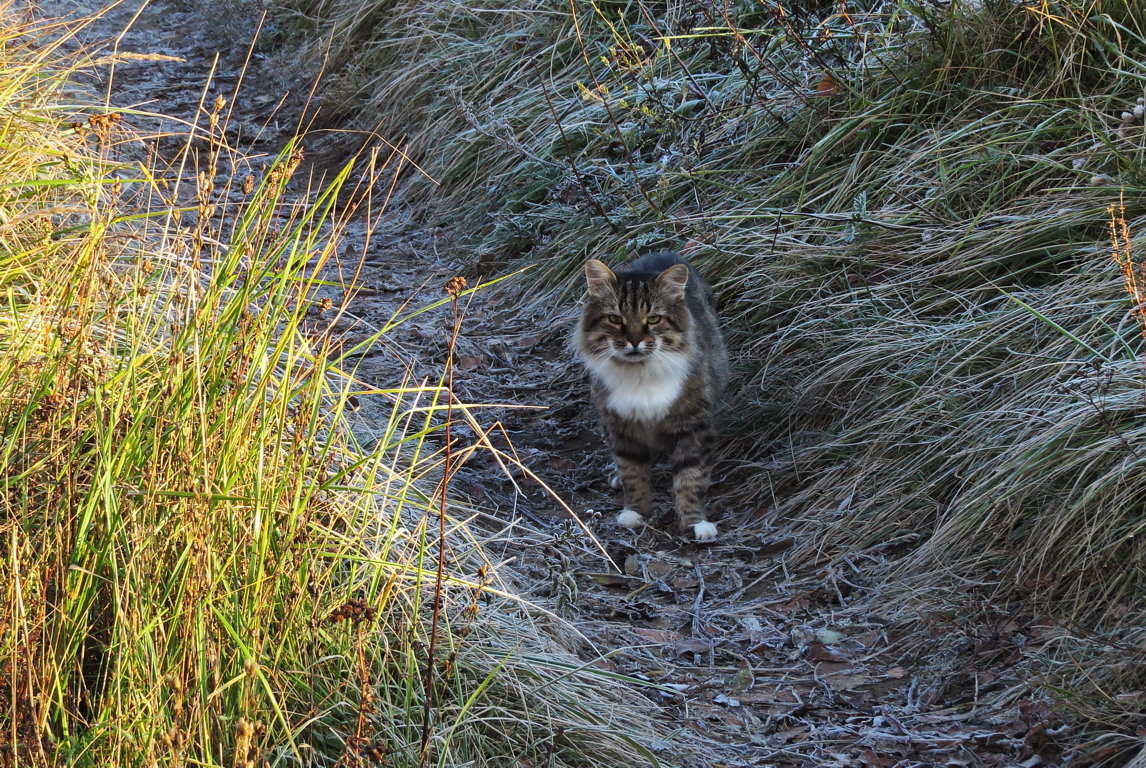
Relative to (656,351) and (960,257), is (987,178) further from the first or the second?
(656,351)

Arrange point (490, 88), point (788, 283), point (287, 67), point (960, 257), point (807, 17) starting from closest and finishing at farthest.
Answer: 1. point (960, 257)
2. point (788, 283)
3. point (807, 17)
4. point (490, 88)
5. point (287, 67)

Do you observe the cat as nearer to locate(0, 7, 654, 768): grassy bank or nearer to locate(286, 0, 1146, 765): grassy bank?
locate(286, 0, 1146, 765): grassy bank

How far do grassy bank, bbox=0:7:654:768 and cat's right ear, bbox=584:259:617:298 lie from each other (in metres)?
1.71

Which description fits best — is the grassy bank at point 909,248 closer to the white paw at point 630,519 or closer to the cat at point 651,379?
the cat at point 651,379

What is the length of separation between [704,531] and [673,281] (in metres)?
1.05

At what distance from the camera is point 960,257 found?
4730mm

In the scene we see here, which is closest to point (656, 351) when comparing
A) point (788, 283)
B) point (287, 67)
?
point (788, 283)

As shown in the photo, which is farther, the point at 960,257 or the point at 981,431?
the point at 960,257

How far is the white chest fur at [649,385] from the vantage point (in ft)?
15.8

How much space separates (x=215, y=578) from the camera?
2562mm

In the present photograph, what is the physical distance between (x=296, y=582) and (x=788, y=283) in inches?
125

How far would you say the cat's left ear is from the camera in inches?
184

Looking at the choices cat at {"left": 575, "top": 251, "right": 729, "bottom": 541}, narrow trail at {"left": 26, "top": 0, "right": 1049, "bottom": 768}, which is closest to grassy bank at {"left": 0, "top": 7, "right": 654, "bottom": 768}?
narrow trail at {"left": 26, "top": 0, "right": 1049, "bottom": 768}

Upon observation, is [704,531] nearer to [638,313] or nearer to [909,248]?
[638,313]
